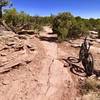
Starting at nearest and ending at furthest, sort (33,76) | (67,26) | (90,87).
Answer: (90,87) → (33,76) → (67,26)

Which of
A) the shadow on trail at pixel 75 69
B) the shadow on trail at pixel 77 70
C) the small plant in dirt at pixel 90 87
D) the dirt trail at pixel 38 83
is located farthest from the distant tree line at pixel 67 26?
the small plant in dirt at pixel 90 87

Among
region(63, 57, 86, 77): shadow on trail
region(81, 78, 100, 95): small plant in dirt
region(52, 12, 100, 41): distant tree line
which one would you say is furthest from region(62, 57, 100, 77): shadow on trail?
region(52, 12, 100, 41): distant tree line

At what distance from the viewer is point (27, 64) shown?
1330cm

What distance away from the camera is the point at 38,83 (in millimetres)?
11234

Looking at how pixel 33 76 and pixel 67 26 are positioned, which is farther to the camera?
pixel 67 26

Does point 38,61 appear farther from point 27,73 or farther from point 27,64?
point 27,73

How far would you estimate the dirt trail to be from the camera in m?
9.98

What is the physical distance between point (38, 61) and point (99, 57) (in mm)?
6287

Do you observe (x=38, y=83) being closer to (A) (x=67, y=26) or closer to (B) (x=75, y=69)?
(B) (x=75, y=69)

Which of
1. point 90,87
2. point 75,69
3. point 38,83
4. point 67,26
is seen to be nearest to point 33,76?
point 38,83

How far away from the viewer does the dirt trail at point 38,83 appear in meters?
9.98

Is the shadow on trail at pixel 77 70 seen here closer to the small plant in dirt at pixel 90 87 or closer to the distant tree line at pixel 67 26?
the small plant in dirt at pixel 90 87

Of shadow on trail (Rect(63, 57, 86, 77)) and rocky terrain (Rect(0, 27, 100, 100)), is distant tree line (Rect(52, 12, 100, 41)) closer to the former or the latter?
shadow on trail (Rect(63, 57, 86, 77))

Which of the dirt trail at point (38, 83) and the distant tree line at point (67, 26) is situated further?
the distant tree line at point (67, 26)
